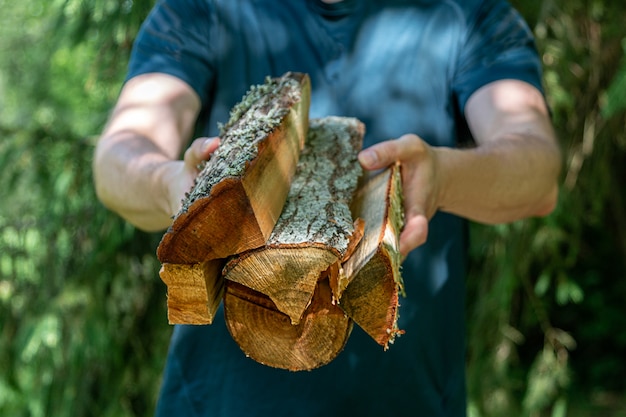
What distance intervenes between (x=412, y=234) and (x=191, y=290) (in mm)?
474

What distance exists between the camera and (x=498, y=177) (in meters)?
1.70

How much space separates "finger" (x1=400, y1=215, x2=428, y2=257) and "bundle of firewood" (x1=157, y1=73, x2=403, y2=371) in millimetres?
23

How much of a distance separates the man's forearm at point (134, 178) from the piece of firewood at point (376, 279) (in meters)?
0.47

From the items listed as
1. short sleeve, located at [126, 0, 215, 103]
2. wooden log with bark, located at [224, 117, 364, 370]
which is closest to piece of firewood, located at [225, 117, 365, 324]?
wooden log with bark, located at [224, 117, 364, 370]

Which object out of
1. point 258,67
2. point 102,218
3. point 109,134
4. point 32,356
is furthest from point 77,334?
point 258,67

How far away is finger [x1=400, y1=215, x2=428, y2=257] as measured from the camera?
4.71ft

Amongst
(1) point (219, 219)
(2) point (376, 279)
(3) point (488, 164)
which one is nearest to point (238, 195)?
(1) point (219, 219)

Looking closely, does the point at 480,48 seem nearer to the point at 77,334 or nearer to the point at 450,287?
the point at 450,287

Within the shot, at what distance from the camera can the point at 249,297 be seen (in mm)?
1269

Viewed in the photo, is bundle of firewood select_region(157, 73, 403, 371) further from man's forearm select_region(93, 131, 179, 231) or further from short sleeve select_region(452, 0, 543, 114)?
short sleeve select_region(452, 0, 543, 114)

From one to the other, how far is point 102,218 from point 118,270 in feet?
0.78

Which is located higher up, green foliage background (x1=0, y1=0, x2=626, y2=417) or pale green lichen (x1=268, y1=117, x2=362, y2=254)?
pale green lichen (x1=268, y1=117, x2=362, y2=254)

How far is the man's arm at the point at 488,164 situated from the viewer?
1.48 meters

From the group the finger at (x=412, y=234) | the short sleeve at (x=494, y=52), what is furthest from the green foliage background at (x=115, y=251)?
the finger at (x=412, y=234)
